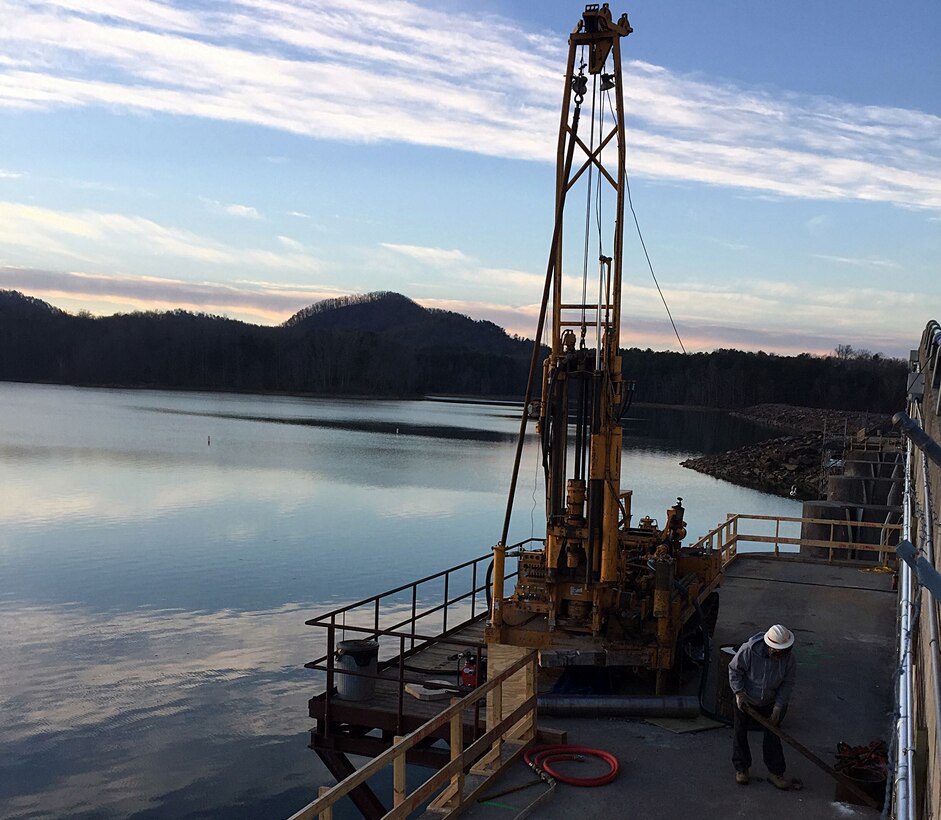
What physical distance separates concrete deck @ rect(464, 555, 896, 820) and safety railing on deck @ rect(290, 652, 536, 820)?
31 centimetres

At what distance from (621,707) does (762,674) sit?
8.28ft

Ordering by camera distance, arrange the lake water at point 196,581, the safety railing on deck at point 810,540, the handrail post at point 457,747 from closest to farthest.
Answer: the handrail post at point 457,747
the lake water at point 196,581
the safety railing on deck at point 810,540

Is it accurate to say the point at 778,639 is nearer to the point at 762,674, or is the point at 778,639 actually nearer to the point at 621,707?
the point at 762,674

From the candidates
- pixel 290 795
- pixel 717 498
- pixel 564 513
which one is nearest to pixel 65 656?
pixel 290 795

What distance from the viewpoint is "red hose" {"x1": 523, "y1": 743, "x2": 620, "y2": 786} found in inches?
355

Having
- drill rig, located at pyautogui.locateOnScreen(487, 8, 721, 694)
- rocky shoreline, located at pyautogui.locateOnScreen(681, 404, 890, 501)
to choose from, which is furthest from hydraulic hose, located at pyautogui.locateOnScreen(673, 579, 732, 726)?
rocky shoreline, located at pyautogui.locateOnScreen(681, 404, 890, 501)

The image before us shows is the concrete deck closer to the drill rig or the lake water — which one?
the drill rig

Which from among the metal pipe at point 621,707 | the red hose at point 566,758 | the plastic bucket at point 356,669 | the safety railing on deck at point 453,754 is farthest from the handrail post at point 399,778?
the plastic bucket at point 356,669

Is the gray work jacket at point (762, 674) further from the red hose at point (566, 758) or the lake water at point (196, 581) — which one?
the lake water at point (196, 581)

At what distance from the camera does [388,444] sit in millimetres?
82125

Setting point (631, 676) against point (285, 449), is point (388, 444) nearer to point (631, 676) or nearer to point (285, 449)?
point (285, 449)

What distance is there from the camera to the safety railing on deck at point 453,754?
260 inches

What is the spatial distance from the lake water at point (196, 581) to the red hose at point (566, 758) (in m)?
→ 6.66

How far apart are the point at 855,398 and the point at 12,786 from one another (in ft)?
624
